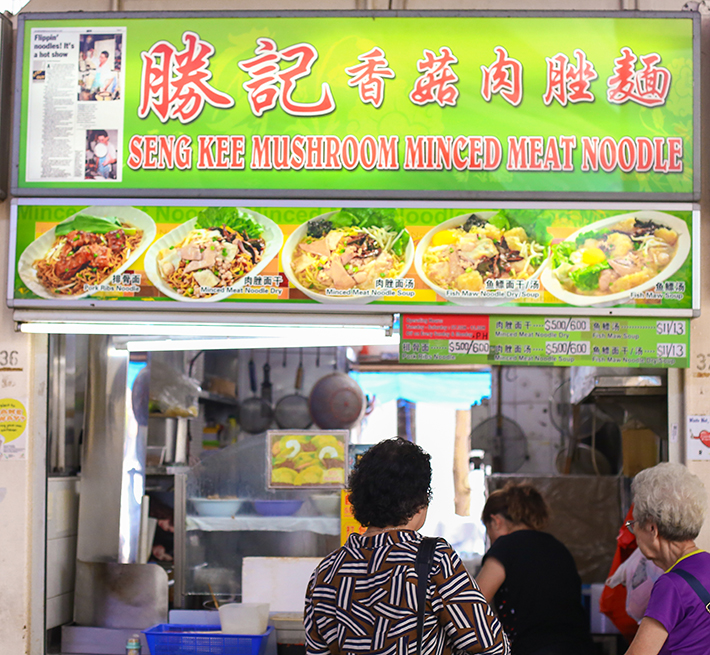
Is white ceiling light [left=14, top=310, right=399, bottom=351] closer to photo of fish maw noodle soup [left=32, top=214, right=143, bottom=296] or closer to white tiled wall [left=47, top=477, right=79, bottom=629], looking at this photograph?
photo of fish maw noodle soup [left=32, top=214, right=143, bottom=296]

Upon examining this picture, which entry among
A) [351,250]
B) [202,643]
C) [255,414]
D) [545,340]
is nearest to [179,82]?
[351,250]

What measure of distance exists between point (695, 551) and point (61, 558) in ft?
10.6

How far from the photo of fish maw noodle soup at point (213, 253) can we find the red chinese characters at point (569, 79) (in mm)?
1543

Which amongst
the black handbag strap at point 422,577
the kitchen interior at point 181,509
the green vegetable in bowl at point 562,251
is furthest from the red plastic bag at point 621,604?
the black handbag strap at point 422,577

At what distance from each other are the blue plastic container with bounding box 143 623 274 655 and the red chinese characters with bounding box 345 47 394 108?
101 inches

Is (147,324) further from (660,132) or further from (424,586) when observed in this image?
(660,132)

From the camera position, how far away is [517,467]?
9.65 m

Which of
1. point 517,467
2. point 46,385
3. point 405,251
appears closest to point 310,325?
point 405,251

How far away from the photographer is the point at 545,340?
11.7 feet

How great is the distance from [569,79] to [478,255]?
962 mm

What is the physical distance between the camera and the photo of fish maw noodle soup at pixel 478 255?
359 cm

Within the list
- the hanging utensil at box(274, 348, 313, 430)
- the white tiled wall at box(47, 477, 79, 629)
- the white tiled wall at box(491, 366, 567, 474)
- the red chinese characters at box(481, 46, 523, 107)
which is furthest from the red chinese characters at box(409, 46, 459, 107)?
the hanging utensil at box(274, 348, 313, 430)

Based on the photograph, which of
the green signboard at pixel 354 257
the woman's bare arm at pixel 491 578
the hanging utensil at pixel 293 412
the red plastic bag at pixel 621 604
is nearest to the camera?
the woman's bare arm at pixel 491 578

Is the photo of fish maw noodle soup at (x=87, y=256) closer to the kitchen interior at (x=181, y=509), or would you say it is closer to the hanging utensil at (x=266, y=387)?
the kitchen interior at (x=181, y=509)
